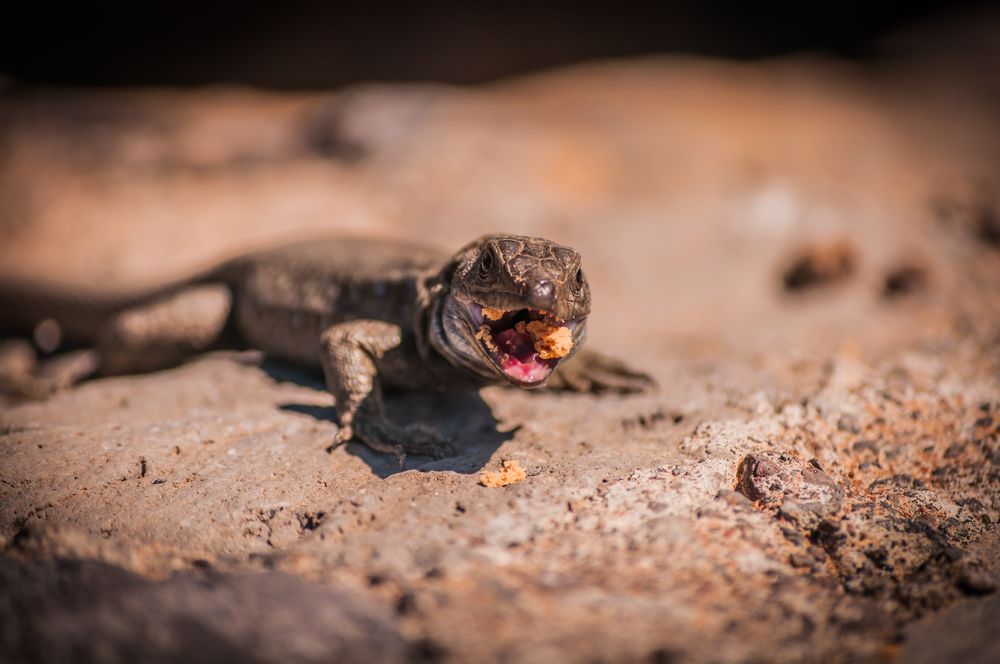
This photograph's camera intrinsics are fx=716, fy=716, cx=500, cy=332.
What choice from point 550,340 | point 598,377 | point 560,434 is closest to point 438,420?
point 560,434

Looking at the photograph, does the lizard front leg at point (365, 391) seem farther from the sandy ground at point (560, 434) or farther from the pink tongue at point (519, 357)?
the pink tongue at point (519, 357)

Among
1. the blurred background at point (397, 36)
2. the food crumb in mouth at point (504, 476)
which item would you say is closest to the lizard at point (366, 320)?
the food crumb in mouth at point (504, 476)

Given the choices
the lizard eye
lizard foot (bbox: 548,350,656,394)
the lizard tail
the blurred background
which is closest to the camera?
the lizard eye

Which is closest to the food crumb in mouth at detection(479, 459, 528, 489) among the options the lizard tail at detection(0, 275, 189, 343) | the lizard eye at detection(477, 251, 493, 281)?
the lizard eye at detection(477, 251, 493, 281)

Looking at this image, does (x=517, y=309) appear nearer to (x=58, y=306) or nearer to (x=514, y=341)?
(x=514, y=341)

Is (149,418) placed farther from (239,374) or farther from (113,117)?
(113,117)

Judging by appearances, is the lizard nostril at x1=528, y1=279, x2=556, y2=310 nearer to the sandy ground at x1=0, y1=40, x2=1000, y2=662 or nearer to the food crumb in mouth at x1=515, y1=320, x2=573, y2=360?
the food crumb in mouth at x1=515, y1=320, x2=573, y2=360

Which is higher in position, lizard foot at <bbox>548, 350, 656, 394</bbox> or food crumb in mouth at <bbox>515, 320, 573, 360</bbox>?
food crumb in mouth at <bbox>515, 320, 573, 360</bbox>
